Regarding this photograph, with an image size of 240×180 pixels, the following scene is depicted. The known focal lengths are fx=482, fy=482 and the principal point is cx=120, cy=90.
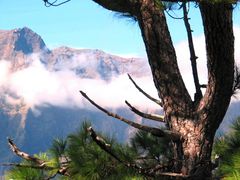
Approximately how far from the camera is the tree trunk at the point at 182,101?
459 centimetres

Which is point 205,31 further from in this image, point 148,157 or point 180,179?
point 148,157

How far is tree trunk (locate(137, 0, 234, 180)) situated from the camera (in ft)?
15.1

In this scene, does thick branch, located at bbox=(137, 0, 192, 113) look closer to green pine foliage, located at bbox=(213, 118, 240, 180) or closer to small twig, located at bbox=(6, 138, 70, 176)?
green pine foliage, located at bbox=(213, 118, 240, 180)

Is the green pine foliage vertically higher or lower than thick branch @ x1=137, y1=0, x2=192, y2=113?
lower

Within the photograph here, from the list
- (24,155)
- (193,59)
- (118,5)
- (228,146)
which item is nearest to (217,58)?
(193,59)

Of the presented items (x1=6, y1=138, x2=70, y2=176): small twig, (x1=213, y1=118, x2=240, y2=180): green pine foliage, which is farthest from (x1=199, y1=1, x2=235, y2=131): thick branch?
(x1=6, y1=138, x2=70, y2=176): small twig

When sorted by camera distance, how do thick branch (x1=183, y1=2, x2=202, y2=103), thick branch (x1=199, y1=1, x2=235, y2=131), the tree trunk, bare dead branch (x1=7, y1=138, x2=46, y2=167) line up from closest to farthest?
thick branch (x1=199, y1=1, x2=235, y2=131) → the tree trunk → thick branch (x1=183, y1=2, x2=202, y2=103) → bare dead branch (x1=7, y1=138, x2=46, y2=167)

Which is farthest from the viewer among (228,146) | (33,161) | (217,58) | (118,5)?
(228,146)

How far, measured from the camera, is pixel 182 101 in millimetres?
4754

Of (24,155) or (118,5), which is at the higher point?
(118,5)

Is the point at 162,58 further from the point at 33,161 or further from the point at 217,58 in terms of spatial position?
the point at 33,161

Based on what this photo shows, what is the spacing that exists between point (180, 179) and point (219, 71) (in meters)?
1.12

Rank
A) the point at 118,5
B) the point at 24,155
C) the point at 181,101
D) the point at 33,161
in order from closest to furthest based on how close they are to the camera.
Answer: the point at 181,101
the point at 118,5
the point at 24,155
the point at 33,161

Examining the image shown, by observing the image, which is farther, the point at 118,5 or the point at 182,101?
the point at 118,5
